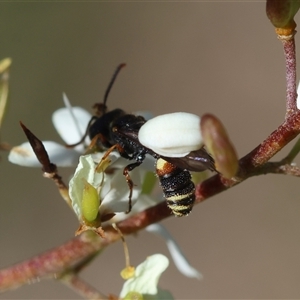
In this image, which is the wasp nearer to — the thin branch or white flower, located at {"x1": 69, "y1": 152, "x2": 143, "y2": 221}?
white flower, located at {"x1": 69, "y1": 152, "x2": 143, "y2": 221}

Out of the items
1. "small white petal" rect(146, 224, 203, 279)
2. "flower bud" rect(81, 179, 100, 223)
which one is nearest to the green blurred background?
"small white petal" rect(146, 224, 203, 279)

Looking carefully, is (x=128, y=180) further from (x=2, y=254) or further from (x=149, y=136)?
(x=2, y=254)

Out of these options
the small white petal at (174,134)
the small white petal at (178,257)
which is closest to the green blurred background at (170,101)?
the small white petal at (178,257)

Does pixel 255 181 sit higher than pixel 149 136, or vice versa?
pixel 149 136

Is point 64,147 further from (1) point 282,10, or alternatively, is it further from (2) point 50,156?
(1) point 282,10

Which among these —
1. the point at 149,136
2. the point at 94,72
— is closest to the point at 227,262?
the point at 94,72

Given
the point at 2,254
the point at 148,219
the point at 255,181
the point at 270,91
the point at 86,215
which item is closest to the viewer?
the point at 86,215
